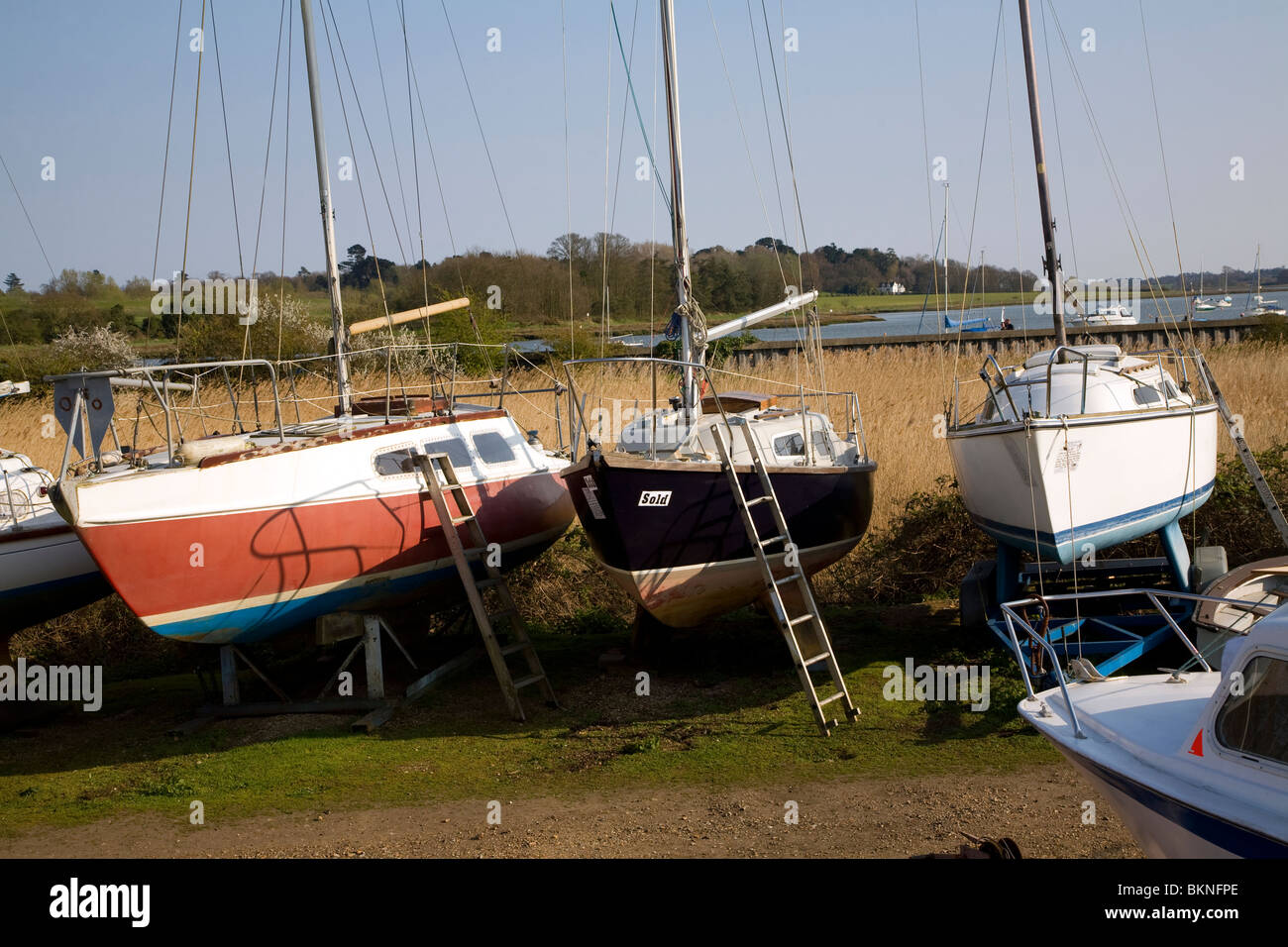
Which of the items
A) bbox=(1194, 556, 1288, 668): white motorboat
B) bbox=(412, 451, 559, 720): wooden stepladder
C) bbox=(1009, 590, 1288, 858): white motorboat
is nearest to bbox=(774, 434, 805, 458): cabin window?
bbox=(412, 451, 559, 720): wooden stepladder

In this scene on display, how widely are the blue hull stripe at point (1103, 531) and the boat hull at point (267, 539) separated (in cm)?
573

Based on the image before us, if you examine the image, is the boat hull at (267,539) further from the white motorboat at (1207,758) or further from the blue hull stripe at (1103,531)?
the white motorboat at (1207,758)

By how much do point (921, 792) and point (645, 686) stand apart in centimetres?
365

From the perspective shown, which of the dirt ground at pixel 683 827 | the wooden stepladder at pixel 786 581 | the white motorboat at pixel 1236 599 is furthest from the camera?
the wooden stepladder at pixel 786 581

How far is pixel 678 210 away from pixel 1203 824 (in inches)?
331

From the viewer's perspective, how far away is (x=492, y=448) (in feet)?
41.2

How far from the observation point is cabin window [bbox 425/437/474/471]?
11.6 metres

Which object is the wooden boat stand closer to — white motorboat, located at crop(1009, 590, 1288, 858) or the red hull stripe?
the red hull stripe

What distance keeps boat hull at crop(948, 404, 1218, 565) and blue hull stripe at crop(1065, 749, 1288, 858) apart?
459 centimetres

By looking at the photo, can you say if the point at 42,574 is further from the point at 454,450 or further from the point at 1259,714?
the point at 1259,714

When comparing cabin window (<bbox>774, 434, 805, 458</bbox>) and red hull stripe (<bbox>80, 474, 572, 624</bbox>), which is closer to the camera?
red hull stripe (<bbox>80, 474, 572, 624</bbox>)

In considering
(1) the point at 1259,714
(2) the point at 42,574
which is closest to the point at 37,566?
(2) the point at 42,574

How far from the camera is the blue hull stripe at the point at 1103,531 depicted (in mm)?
9742

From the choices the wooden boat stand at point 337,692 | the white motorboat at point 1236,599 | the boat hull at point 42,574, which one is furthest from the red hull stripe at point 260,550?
the white motorboat at point 1236,599
